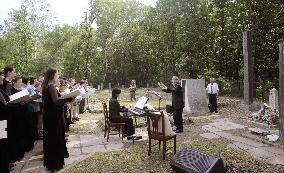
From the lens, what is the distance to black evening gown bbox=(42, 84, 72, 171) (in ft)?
21.9

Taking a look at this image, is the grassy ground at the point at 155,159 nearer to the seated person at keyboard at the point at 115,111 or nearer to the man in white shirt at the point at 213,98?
the seated person at keyboard at the point at 115,111

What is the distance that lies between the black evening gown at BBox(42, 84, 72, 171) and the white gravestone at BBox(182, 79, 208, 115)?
35.0 ft

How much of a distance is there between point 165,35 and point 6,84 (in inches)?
1160

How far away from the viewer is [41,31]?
45.4 metres

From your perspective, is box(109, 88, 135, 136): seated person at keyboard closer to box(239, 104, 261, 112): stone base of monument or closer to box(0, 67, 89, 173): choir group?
box(0, 67, 89, 173): choir group

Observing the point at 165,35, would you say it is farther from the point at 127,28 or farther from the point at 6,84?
the point at 6,84

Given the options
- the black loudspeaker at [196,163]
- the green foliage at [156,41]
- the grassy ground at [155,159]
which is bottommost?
the grassy ground at [155,159]

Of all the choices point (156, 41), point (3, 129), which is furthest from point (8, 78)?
point (156, 41)

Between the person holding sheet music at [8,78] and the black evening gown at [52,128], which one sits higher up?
the person holding sheet music at [8,78]

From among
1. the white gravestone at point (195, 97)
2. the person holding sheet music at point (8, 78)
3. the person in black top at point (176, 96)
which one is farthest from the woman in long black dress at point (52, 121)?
the white gravestone at point (195, 97)

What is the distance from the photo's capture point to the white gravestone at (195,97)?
16703 mm

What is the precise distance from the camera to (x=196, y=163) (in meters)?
5.82

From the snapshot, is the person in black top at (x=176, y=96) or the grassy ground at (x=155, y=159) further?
the person in black top at (x=176, y=96)

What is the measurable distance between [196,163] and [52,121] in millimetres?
3072
